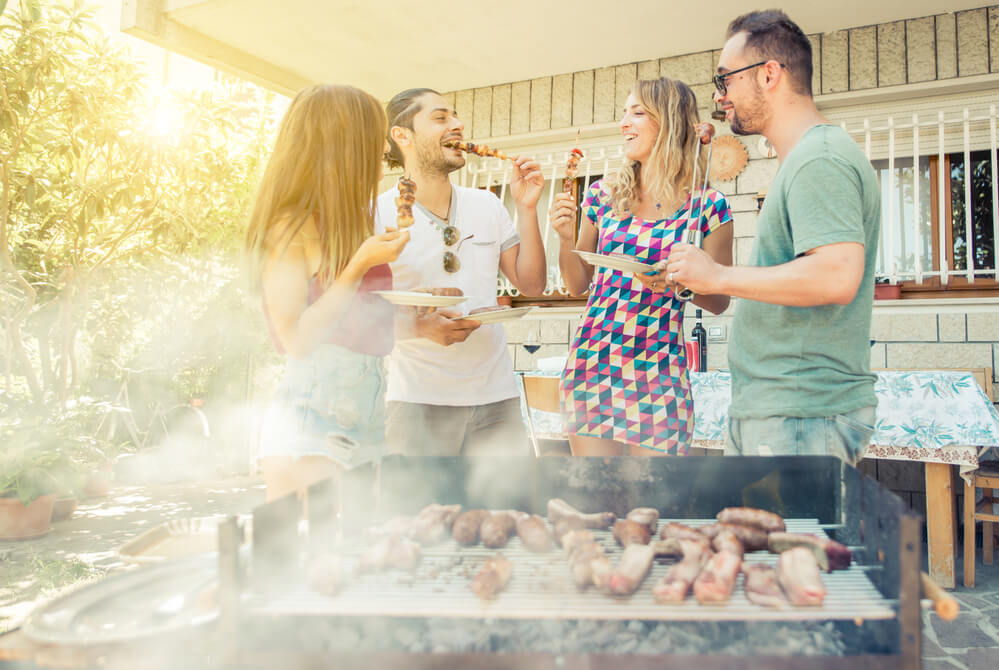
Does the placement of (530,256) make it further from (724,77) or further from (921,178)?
(921,178)

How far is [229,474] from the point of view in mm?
8055

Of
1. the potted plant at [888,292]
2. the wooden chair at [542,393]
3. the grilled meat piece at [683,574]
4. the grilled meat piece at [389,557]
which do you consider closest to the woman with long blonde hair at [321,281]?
the grilled meat piece at [389,557]

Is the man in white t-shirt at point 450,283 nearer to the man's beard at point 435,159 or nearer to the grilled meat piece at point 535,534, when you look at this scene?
the man's beard at point 435,159

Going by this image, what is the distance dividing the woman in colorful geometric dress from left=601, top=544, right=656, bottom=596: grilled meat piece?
0.88 metres

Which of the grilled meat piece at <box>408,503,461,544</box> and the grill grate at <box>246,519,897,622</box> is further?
the grilled meat piece at <box>408,503,461,544</box>

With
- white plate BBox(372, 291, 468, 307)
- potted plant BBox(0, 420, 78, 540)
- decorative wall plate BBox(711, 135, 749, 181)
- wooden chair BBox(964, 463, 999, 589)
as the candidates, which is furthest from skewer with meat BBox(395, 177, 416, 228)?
potted plant BBox(0, 420, 78, 540)

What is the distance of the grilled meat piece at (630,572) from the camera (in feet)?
3.43

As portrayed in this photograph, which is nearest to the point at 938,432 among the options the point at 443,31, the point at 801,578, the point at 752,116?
the point at 752,116

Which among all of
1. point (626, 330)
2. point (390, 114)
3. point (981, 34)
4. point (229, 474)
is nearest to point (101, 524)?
point (229, 474)

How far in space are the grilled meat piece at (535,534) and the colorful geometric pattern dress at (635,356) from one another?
0.74 metres

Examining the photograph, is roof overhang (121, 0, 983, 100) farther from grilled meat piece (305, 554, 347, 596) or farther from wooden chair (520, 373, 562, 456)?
grilled meat piece (305, 554, 347, 596)

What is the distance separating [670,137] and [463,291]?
0.87m

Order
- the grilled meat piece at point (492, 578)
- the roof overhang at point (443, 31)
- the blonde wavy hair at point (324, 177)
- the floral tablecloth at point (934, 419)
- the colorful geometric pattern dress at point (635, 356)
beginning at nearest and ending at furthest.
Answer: the grilled meat piece at point (492, 578) < the blonde wavy hair at point (324, 177) < the colorful geometric pattern dress at point (635, 356) < the floral tablecloth at point (934, 419) < the roof overhang at point (443, 31)

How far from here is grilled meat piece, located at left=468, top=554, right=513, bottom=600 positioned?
1.04m
